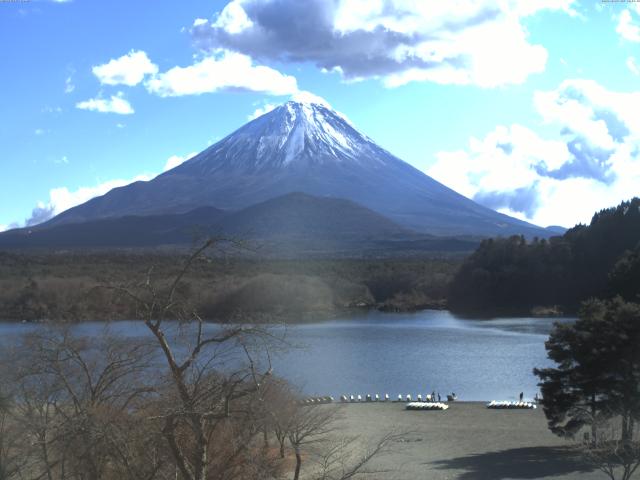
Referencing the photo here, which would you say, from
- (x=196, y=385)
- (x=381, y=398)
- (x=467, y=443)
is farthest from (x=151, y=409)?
(x=381, y=398)

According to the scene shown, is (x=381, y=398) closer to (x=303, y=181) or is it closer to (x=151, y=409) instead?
(x=151, y=409)

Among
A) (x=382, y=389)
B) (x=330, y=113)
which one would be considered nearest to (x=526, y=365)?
(x=382, y=389)

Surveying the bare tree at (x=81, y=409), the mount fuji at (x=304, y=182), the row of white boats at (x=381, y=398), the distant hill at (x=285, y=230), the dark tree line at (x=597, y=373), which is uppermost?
the mount fuji at (x=304, y=182)

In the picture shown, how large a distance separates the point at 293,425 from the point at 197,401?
12.4ft

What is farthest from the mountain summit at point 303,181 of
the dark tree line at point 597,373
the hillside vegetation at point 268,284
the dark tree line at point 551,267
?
the dark tree line at point 597,373

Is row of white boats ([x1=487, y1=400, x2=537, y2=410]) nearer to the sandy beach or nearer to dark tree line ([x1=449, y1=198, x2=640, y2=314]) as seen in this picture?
the sandy beach

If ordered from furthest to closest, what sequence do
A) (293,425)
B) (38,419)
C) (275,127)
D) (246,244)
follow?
(275,127), (293,425), (38,419), (246,244)

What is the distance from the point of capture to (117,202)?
116 m

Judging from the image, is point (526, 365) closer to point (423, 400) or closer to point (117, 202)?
point (423, 400)

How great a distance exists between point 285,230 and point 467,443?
79627mm

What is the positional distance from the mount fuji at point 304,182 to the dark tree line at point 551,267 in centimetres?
4914

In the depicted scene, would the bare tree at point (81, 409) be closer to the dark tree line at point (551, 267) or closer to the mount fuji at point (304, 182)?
the dark tree line at point (551, 267)

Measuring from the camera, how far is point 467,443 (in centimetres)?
1473

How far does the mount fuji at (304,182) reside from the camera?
108438mm
